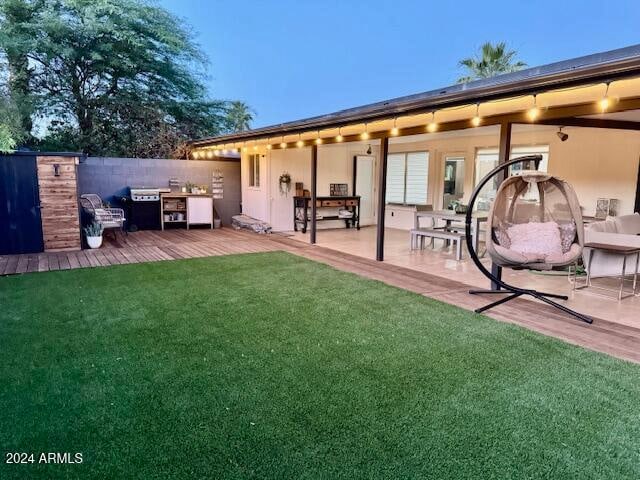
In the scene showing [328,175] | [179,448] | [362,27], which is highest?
[362,27]

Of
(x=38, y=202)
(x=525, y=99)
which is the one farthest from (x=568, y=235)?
(x=38, y=202)

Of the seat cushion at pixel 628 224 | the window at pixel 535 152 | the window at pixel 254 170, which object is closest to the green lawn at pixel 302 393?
the seat cushion at pixel 628 224

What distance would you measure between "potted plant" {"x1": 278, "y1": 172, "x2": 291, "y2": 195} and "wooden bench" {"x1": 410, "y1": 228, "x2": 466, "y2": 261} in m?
3.72

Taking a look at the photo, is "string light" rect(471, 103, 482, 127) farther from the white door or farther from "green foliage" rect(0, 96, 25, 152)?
the white door

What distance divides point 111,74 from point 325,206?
29.8ft

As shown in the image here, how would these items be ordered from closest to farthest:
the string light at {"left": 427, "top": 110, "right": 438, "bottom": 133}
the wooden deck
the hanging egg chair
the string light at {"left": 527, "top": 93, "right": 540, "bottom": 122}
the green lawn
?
the green lawn → the wooden deck → the hanging egg chair → the string light at {"left": 527, "top": 93, "right": 540, "bottom": 122} → the string light at {"left": 427, "top": 110, "right": 438, "bottom": 133}

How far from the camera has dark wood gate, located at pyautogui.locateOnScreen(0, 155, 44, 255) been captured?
6.89 m

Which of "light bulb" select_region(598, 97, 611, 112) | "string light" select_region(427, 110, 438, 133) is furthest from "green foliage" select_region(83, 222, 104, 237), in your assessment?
"light bulb" select_region(598, 97, 611, 112)

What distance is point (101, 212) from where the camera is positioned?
342 inches

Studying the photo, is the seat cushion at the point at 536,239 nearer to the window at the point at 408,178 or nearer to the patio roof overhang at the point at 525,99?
the patio roof overhang at the point at 525,99

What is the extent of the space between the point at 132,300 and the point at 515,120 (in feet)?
15.3

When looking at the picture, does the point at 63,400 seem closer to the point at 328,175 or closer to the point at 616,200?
the point at 616,200

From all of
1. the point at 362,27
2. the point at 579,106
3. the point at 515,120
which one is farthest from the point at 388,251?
the point at 362,27

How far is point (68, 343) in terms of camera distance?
11.6 feet
